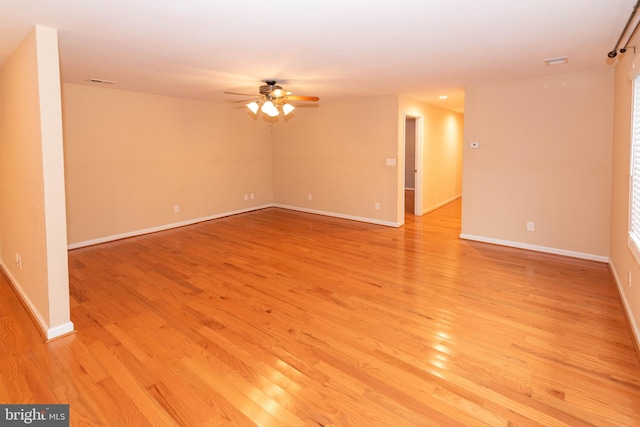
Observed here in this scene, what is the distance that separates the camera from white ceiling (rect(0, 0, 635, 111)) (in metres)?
2.40

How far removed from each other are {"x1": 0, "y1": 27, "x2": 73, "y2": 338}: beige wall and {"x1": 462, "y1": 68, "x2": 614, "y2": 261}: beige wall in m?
4.86

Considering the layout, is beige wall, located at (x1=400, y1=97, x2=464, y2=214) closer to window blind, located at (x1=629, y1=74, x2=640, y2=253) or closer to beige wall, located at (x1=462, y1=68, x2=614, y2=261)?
beige wall, located at (x1=462, y1=68, x2=614, y2=261)

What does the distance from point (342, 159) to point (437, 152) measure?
2257 mm

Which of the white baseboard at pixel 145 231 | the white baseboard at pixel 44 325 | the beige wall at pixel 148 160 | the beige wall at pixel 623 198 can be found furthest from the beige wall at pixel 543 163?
the white baseboard at pixel 44 325

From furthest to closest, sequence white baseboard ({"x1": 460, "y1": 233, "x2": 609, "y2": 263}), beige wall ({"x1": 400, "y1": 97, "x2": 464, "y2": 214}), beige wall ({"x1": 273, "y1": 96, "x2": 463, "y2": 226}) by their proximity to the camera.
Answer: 1. beige wall ({"x1": 400, "y1": 97, "x2": 464, "y2": 214})
2. beige wall ({"x1": 273, "y1": 96, "x2": 463, "y2": 226})
3. white baseboard ({"x1": 460, "y1": 233, "x2": 609, "y2": 263})

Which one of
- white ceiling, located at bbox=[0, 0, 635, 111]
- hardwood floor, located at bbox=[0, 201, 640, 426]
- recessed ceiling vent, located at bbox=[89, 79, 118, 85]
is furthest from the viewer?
recessed ceiling vent, located at bbox=[89, 79, 118, 85]


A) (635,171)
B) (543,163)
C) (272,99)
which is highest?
(272,99)

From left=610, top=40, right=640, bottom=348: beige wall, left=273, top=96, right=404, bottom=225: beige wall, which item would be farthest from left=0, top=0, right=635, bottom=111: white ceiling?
left=273, top=96, right=404, bottom=225: beige wall

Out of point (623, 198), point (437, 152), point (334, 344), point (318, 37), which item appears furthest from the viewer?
point (437, 152)

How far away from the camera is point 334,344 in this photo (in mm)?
2664

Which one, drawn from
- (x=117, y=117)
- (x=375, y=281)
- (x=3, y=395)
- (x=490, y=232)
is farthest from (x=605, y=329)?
(x=117, y=117)

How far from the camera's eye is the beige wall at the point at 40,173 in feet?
8.54

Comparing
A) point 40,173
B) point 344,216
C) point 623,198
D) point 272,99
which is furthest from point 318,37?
point 344,216

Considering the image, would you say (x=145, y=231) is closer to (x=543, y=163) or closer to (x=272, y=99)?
(x=272, y=99)
